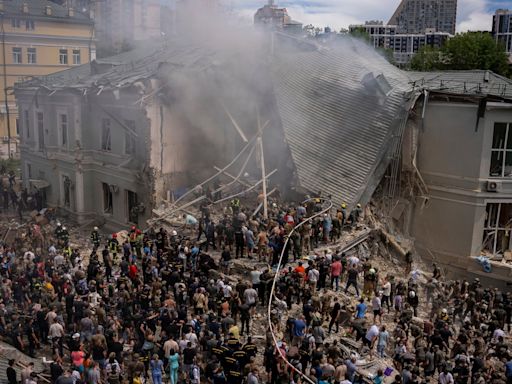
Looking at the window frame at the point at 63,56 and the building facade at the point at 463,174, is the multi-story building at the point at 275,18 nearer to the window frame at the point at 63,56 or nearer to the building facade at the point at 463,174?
the building facade at the point at 463,174

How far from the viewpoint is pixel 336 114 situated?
24859 mm

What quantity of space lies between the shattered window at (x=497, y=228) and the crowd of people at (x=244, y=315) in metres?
4.48

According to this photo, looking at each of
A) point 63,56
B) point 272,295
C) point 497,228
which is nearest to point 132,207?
point 272,295

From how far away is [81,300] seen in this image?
15.0m

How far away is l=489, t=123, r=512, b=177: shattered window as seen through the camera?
2145 centimetres

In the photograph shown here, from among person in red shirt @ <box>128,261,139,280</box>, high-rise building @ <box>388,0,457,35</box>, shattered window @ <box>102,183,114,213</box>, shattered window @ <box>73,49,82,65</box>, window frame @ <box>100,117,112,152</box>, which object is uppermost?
high-rise building @ <box>388,0,457,35</box>

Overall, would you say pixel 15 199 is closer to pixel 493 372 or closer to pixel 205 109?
pixel 205 109

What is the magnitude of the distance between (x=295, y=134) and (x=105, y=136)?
9713 millimetres

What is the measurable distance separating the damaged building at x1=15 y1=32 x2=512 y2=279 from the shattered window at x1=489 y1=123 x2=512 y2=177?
40mm

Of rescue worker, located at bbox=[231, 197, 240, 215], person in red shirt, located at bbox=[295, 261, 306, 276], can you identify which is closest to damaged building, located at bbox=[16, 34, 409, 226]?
rescue worker, located at bbox=[231, 197, 240, 215]

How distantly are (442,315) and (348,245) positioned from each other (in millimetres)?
4703

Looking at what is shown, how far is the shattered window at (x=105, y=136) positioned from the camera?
2795cm

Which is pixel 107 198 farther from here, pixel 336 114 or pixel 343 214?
pixel 343 214

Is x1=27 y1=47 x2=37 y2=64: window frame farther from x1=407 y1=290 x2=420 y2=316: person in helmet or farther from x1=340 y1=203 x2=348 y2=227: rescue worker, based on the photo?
x1=407 y1=290 x2=420 y2=316: person in helmet
